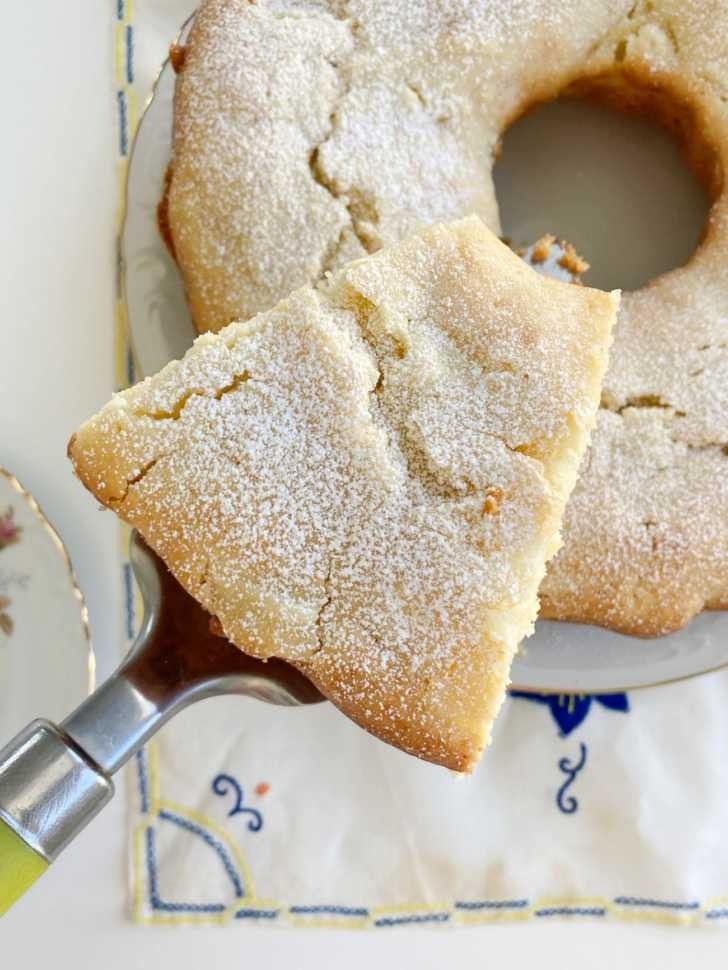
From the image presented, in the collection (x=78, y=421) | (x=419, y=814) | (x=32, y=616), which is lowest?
(x=419, y=814)

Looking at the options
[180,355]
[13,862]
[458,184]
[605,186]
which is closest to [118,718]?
[13,862]

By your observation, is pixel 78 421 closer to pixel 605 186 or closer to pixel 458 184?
pixel 458 184

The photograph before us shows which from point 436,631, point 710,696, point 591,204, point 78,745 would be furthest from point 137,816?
point 591,204

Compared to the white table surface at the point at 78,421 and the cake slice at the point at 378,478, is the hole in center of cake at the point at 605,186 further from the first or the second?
the white table surface at the point at 78,421

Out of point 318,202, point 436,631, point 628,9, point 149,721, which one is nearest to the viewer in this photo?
point 436,631

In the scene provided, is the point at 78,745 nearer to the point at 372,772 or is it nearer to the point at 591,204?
the point at 372,772

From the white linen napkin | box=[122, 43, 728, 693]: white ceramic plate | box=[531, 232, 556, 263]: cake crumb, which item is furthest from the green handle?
box=[531, 232, 556, 263]: cake crumb

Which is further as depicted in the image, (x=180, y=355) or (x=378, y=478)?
(x=180, y=355)
